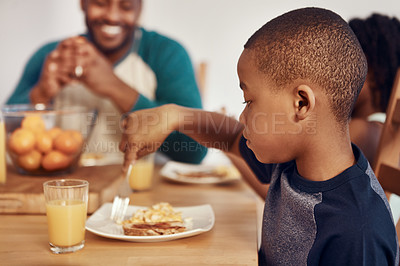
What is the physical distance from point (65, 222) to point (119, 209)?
0.62 feet

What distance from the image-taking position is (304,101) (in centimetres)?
68

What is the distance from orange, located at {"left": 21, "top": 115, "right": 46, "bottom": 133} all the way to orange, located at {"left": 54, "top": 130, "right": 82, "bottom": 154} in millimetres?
52

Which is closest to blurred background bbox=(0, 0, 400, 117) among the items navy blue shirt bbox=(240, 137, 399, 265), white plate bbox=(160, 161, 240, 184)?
white plate bbox=(160, 161, 240, 184)

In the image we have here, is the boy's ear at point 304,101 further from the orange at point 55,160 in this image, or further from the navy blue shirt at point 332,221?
the orange at point 55,160

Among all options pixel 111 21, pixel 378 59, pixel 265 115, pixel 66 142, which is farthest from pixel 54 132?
pixel 378 59

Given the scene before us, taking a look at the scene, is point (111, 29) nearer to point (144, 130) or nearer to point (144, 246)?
point (144, 130)

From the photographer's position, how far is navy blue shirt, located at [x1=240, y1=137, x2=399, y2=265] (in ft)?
2.00

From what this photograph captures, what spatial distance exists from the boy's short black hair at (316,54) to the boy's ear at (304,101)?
0.05 feet

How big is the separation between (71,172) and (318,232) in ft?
2.42

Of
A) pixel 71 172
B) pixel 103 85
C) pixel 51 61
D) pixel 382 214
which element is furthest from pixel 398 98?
pixel 51 61

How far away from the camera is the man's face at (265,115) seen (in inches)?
27.3

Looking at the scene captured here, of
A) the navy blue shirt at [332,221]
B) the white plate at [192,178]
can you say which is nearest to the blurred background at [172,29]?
the white plate at [192,178]

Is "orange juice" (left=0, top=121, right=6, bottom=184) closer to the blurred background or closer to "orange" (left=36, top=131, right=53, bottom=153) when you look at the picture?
"orange" (left=36, top=131, right=53, bottom=153)

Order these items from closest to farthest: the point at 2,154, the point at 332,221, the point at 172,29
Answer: the point at 332,221 → the point at 2,154 → the point at 172,29
